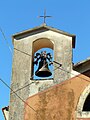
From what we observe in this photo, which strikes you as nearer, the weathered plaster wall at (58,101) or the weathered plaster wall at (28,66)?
the weathered plaster wall at (58,101)

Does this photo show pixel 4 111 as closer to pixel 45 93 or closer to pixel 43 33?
pixel 45 93

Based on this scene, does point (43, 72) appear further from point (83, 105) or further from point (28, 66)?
point (83, 105)

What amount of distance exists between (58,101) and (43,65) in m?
1.27

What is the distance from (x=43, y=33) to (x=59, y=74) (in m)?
1.40

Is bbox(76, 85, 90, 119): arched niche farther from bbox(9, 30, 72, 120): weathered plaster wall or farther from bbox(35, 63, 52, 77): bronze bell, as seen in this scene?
bbox(35, 63, 52, 77): bronze bell

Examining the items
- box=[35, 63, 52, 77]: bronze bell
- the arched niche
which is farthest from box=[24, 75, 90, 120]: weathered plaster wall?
box=[35, 63, 52, 77]: bronze bell

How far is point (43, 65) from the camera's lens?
37.2ft

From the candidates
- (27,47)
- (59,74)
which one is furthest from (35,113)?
(27,47)

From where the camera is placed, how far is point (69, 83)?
35.7 ft

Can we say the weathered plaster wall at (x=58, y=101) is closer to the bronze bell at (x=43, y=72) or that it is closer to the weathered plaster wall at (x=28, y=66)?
the weathered plaster wall at (x=28, y=66)

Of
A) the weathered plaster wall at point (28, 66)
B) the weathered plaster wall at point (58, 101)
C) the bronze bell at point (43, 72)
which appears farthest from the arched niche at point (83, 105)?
the bronze bell at point (43, 72)

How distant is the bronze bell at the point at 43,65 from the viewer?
11.2 m

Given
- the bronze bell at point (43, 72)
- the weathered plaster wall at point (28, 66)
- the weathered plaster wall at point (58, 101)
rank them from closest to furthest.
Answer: the weathered plaster wall at point (58, 101) < the weathered plaster wall at point (28, 66) < the bronze bell at point (43, 72)

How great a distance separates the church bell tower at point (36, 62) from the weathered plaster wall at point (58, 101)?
17 cm
